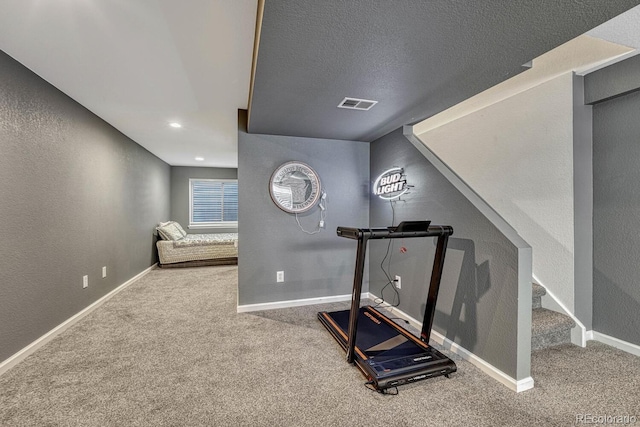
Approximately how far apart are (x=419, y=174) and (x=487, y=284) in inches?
45.8

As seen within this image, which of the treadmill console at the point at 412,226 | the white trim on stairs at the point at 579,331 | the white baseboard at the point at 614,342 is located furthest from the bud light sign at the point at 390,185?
the white baseboard at the point at 614,342

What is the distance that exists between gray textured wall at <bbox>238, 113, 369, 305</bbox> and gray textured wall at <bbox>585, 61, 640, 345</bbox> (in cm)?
217

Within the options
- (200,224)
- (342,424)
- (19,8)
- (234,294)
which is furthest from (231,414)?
(200,224)

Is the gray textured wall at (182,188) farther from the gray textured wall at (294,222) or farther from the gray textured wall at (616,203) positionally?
the gray textured wall at (616,203)

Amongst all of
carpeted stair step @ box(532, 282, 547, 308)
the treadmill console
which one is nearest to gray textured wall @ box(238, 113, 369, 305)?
the treadmill console

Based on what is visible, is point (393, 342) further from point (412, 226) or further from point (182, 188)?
point (182, 188)

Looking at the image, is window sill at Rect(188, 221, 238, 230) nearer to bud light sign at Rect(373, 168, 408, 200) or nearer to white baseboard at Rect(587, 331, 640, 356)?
bud light sign at Rect(373, 168, 408, 200)

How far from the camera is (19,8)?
63.1 inches

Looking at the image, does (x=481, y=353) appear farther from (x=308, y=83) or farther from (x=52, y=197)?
(x=52, y=197)

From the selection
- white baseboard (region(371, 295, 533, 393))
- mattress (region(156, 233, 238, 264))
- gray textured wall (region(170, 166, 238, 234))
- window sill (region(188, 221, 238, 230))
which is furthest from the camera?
window sill (region(188, 221, 238, 230))

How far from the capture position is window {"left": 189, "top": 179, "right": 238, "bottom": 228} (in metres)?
7.16

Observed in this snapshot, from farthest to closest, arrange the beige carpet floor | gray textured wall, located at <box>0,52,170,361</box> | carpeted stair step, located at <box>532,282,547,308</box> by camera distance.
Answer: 1. carpeted stair step, located at <box>532,282,547,308</box>
2. gray textured wall, located at <box>0,52,170,361</box>
3. the beige carpet floor

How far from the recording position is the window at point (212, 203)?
23.5 feet

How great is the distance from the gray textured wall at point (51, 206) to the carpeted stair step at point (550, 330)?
409cm
